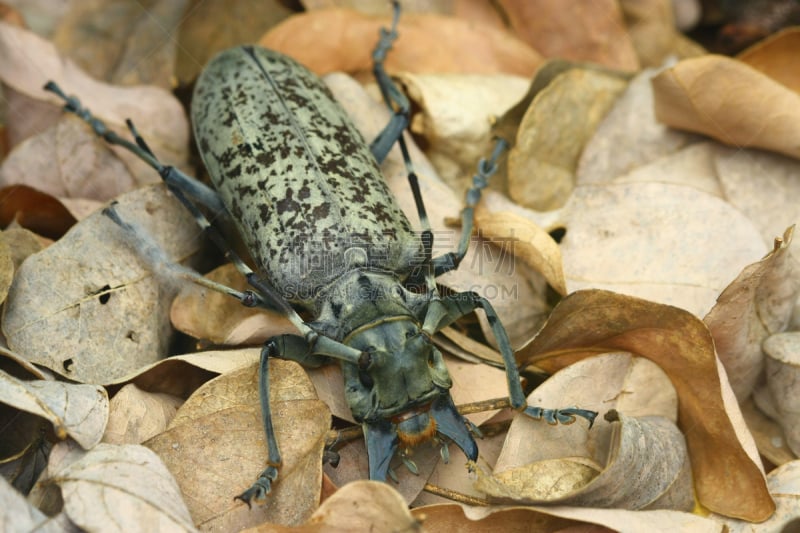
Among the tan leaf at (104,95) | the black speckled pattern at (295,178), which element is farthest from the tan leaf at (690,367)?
the tan leaf at (104,95)

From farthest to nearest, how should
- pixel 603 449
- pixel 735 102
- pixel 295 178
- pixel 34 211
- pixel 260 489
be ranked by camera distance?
pixel 735 102, pixel 34 211, pixel 295 178, pixel 603 449, pixel 260 489

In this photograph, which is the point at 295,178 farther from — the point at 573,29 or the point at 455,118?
the point at 573,29

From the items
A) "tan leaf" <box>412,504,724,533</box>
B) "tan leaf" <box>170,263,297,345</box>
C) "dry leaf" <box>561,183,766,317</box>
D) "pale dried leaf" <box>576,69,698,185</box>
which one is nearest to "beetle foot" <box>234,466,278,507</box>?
"tan leaf" <box>412,504,724,533</box>

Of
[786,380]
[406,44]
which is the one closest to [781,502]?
[786,380]

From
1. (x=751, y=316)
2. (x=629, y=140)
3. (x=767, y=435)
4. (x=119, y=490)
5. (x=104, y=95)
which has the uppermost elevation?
(x=104, y=95)

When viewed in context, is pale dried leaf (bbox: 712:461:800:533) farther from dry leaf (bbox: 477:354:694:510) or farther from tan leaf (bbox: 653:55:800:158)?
tan leaf (bbox: 653:55:800:158)

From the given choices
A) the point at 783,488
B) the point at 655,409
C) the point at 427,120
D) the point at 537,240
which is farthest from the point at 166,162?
the point at 783,488

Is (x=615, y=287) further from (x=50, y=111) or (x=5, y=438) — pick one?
(x=50, y=111)
